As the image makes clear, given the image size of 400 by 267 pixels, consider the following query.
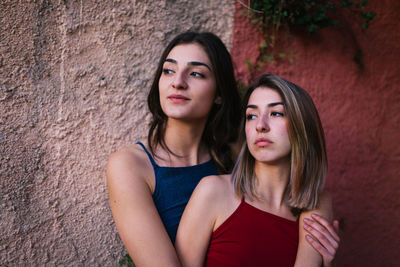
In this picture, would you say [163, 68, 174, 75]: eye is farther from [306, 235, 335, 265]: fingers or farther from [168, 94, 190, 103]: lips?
[306, 235, 335, 265]: fingers

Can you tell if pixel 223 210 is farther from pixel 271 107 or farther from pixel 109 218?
pixel 109 218

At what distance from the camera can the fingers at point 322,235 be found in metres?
1.87

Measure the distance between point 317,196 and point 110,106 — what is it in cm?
155

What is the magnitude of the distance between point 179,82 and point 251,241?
103cm

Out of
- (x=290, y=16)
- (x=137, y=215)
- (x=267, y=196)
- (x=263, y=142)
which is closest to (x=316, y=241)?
(x=267, y=196)

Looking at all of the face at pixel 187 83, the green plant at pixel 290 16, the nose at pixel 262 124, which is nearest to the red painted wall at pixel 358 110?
the green plant at pixel 290 16

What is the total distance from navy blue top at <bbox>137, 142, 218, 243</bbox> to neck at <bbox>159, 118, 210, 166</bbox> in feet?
0.42

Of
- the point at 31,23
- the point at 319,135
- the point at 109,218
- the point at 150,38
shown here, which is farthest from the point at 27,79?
the point at 319,135

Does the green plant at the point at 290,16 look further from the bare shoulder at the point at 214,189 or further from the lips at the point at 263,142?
the bare shoulder at the point at 214,189

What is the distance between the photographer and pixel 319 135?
1989mm

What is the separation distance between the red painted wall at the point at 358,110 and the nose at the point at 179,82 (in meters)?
0.88

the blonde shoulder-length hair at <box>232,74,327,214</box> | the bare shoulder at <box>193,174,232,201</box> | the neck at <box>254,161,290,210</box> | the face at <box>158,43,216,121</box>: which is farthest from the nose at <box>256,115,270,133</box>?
the face at <box>158,43,216,121</box>

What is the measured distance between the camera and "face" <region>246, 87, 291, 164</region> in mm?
1840

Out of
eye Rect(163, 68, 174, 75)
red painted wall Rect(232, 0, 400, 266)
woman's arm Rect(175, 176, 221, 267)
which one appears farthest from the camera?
red painted wall Rect(232, 0, 400, 266)
